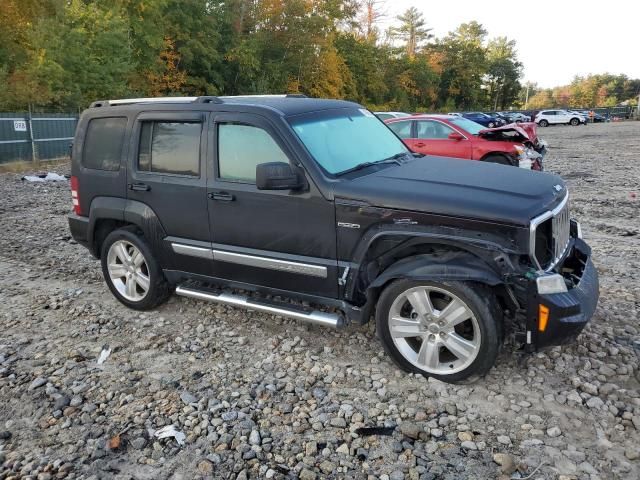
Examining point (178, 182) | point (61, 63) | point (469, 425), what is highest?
point (61, 63)

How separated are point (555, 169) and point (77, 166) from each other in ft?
43.0

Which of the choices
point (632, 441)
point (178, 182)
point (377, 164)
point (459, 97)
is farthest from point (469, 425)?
point (459, 97)

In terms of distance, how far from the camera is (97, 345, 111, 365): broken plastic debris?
4.25m

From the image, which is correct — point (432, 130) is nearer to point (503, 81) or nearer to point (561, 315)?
point (561, 315)

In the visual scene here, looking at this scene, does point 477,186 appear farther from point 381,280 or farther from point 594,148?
point 594,148

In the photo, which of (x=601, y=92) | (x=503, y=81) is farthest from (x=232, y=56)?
(x=601, y=92)

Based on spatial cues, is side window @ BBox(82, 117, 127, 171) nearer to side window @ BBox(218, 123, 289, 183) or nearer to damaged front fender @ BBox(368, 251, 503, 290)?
side window @ BBox(218, 123, 289, 183)

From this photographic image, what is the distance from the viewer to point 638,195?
1041cm

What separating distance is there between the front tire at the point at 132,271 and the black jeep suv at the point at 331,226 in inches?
0.6

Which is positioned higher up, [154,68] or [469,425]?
[154,68]

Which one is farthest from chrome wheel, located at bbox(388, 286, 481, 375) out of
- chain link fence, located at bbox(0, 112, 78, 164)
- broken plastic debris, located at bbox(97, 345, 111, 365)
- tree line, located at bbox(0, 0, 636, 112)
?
tree line, located at bbox(0, 0, 636, 112)

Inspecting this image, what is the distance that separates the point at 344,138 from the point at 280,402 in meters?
2.20

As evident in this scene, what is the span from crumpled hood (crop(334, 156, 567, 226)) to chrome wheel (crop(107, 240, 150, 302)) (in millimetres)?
2317

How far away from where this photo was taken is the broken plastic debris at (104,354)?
425 cm
